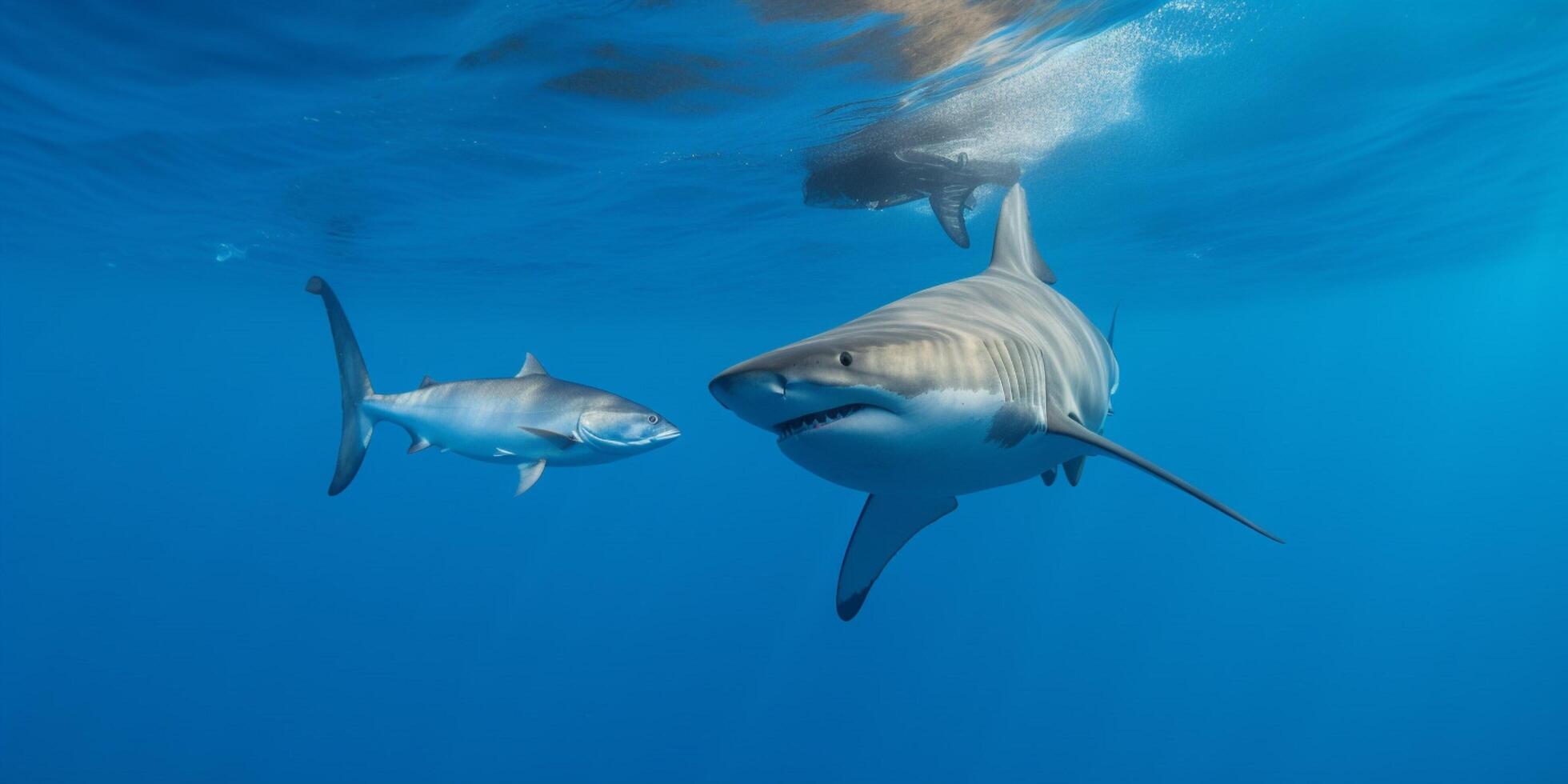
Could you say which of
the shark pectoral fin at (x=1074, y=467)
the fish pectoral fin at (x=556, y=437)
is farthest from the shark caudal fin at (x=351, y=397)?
the shark pectoral fin at (x=1074, y=467)

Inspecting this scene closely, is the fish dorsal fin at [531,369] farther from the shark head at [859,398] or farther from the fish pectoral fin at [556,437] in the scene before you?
the shark head at [859,398]

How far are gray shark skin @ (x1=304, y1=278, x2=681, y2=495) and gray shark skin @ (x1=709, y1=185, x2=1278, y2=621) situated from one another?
8.97 feet

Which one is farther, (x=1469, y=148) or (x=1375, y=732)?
(x=1375, y=732)

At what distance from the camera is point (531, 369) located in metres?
7.26

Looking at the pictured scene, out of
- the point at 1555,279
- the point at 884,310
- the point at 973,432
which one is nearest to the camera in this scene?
the point at 973,432

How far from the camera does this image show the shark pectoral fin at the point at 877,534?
4.16 metres

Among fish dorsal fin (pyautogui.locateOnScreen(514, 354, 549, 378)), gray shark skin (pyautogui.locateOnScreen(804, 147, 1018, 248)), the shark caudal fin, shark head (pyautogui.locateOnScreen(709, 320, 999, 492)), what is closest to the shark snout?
shark head (pyautogui.locateOnScreen(709, 320, 999, 492))

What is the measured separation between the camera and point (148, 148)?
41.5 ft


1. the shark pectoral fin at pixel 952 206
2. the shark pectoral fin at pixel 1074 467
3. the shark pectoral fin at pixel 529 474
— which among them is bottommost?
the shark pectoral fin at pixel 1074 467

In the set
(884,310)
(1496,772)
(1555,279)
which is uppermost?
(1555,279)

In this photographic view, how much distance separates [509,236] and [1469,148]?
1910 centimetres

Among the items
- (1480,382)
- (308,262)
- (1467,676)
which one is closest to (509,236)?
(308,262)

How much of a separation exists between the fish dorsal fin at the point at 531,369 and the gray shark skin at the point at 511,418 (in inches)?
0.5

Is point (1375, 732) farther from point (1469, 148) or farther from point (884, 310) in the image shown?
point (884, 310)
